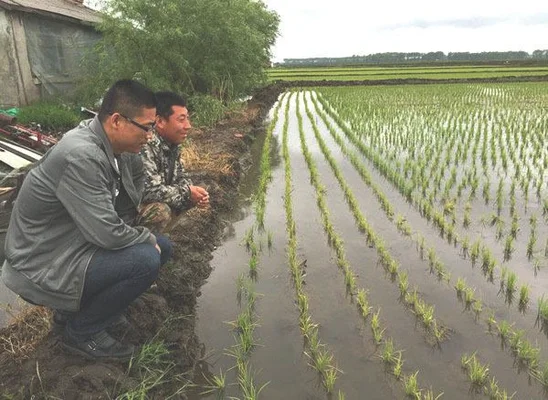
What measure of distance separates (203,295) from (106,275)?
1446 mm

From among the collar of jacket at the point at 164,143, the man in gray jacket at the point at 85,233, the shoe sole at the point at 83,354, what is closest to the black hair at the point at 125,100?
the man in gray jacket at the point at 85,233

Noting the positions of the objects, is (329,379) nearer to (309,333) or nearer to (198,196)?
(309,333)

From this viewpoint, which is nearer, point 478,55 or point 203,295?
point 203,295

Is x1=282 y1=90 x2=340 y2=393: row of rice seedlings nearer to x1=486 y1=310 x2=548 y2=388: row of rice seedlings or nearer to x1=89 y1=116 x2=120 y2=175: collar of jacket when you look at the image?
x1=486 y1=310 x2=548 y2=388: row of rice seedlings

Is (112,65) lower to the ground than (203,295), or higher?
higher

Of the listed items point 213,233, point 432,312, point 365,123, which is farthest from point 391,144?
point 432,312

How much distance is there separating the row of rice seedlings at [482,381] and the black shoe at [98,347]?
195cm

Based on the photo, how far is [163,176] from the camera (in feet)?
11.2

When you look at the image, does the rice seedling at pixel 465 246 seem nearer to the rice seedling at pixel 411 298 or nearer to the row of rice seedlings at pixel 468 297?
the row of rice seedlings at pixel 468 297

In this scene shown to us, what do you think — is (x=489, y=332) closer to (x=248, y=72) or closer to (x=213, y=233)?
(x=213, y=233)

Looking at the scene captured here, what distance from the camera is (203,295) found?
11.6 ft

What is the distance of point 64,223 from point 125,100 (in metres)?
0.68

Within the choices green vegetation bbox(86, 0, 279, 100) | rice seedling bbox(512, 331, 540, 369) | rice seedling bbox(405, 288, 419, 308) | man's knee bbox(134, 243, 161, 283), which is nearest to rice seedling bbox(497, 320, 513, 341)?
rice seedling bbox(512, 331, 540, 369)

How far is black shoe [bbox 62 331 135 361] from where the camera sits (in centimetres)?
233
